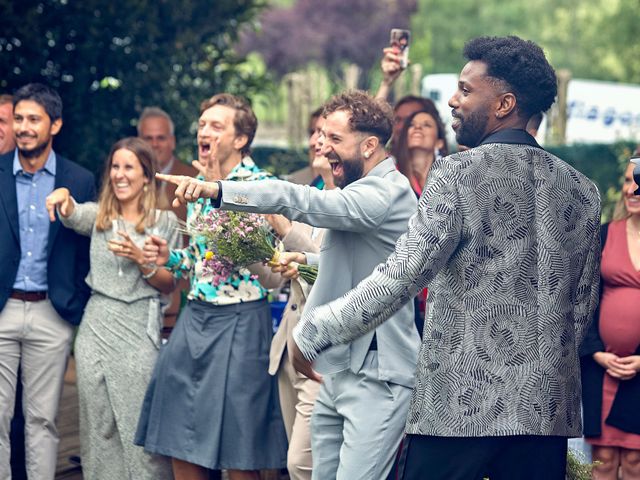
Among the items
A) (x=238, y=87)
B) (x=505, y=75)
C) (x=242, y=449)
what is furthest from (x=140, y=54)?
(x=505, y=75)

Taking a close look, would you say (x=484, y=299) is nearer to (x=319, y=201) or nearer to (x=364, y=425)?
(x=319, y=201)

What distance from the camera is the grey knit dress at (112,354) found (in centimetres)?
649

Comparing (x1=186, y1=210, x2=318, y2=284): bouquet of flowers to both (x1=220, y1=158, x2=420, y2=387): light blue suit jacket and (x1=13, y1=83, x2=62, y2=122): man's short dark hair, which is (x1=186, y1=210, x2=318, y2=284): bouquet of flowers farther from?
(x1=13, y1=83, x2=62, y2=122): man's short dark hair

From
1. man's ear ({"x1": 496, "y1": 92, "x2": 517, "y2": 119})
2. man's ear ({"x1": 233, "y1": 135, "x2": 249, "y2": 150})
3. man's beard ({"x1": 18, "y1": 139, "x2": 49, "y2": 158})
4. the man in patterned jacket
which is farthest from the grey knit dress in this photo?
man's ear ({"x1": 496, "y1": 92, "x2": 517, "y2": 119})

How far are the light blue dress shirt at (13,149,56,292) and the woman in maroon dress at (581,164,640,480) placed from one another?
2.98 meters

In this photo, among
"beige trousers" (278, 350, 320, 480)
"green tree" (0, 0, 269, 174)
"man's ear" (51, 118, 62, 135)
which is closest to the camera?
"beige trousers" (278, 350, 320, 480)

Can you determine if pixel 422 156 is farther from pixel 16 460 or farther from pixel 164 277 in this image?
pixel 16 460

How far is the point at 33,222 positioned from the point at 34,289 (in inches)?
14.8

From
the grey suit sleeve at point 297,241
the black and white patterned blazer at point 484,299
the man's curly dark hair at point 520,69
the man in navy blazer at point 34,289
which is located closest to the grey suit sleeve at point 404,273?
the black and white patterned blazer at point 484,299

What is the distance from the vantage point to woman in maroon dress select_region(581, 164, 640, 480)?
593 centimetres

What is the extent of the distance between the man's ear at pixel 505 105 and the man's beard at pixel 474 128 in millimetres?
43

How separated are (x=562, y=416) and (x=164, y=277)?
317cm

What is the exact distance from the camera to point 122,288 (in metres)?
6.54

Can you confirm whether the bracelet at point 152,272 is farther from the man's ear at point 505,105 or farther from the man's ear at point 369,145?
the man's ear at point 505,105
